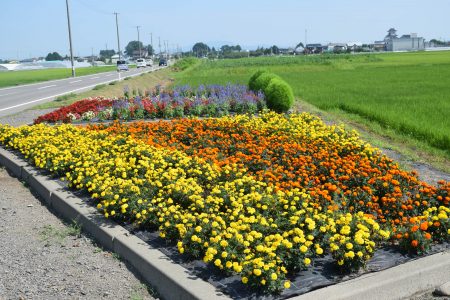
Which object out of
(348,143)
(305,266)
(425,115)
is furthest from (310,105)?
(305,266)

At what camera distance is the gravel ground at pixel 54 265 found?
4.45m

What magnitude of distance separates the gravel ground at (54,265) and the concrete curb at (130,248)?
12 centimetres

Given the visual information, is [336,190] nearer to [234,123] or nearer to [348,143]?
[348,143]

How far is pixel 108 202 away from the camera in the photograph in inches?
221

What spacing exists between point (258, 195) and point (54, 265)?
225cm

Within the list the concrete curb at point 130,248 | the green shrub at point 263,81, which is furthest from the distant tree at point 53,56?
the concrete curb at point 130,248

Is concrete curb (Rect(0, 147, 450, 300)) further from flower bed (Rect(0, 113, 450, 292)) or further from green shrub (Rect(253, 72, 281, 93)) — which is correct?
green shrub (Rect(253, 72, 281, 93))

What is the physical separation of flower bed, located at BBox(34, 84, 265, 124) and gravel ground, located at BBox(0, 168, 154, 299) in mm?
7194

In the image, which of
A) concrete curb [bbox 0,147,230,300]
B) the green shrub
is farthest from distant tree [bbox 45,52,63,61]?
concrete curb [bbox 0,147,230,300]

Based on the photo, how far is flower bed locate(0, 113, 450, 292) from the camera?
4.22m

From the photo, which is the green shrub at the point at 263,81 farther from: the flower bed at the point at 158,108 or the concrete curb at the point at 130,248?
the concrete curb at the point at 130,248

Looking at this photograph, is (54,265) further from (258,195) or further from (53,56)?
(53,56)

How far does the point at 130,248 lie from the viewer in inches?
189

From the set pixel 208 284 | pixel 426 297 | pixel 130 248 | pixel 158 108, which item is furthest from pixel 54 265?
pixel 158 108
